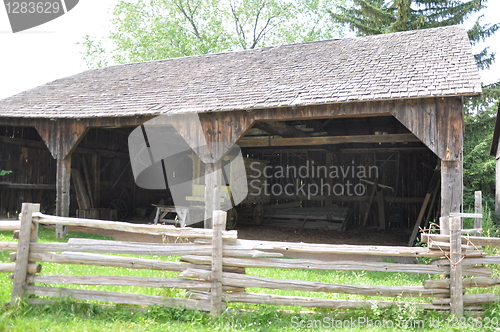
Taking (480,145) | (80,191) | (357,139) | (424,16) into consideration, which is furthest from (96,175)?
(424,16)

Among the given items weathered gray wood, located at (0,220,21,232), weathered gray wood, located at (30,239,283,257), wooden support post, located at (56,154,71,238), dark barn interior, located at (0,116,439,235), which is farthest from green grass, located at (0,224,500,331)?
dark barn interior, located at (0,116,439,235)

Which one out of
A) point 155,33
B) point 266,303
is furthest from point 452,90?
point 155,33

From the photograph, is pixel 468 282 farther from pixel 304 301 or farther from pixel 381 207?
pixel 381 207

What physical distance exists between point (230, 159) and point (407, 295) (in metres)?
8.75

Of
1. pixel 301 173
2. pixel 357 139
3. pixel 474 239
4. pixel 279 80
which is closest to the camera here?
pixel 474 239

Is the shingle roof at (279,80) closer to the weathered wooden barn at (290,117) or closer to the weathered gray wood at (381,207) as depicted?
the weathered wooden barn at (290,117)

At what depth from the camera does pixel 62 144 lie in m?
10.7

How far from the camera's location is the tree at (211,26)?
29969 millimetres

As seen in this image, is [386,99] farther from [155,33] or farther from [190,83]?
[155,33]

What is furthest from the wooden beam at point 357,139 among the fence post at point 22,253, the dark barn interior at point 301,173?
the fence post at point 22,253

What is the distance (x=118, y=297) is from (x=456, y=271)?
4074mm

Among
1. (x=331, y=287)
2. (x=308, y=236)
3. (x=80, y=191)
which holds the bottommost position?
(x=308, y=236)

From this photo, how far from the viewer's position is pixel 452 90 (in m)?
7.02

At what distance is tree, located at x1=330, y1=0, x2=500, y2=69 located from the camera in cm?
1848
